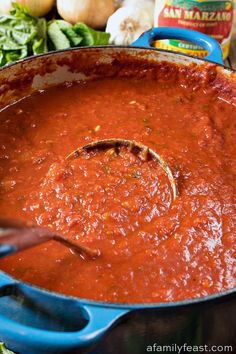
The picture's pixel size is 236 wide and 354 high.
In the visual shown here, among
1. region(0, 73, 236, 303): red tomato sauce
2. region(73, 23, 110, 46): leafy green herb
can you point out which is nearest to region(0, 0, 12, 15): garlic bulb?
region(73, 23, 110, 46): leafy green herb

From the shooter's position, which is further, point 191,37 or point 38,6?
point 38,6

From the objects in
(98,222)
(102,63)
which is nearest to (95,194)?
(98,222)

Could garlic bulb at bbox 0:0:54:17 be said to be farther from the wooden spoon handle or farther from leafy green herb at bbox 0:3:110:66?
the wooden spoon handle

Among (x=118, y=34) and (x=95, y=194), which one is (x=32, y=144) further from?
(x=118, y=34)

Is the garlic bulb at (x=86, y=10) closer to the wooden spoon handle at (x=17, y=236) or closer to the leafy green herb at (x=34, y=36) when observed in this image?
the leafy green herb at (x=34, y=36)

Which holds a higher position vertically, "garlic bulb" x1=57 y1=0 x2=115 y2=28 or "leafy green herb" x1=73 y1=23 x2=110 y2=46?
"garlic bulb" x1=57 y1=0 x2=115 y2=28

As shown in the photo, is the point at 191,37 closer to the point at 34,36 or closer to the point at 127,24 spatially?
the point at 127,24

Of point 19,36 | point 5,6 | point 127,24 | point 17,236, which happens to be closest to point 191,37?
point 127,24
